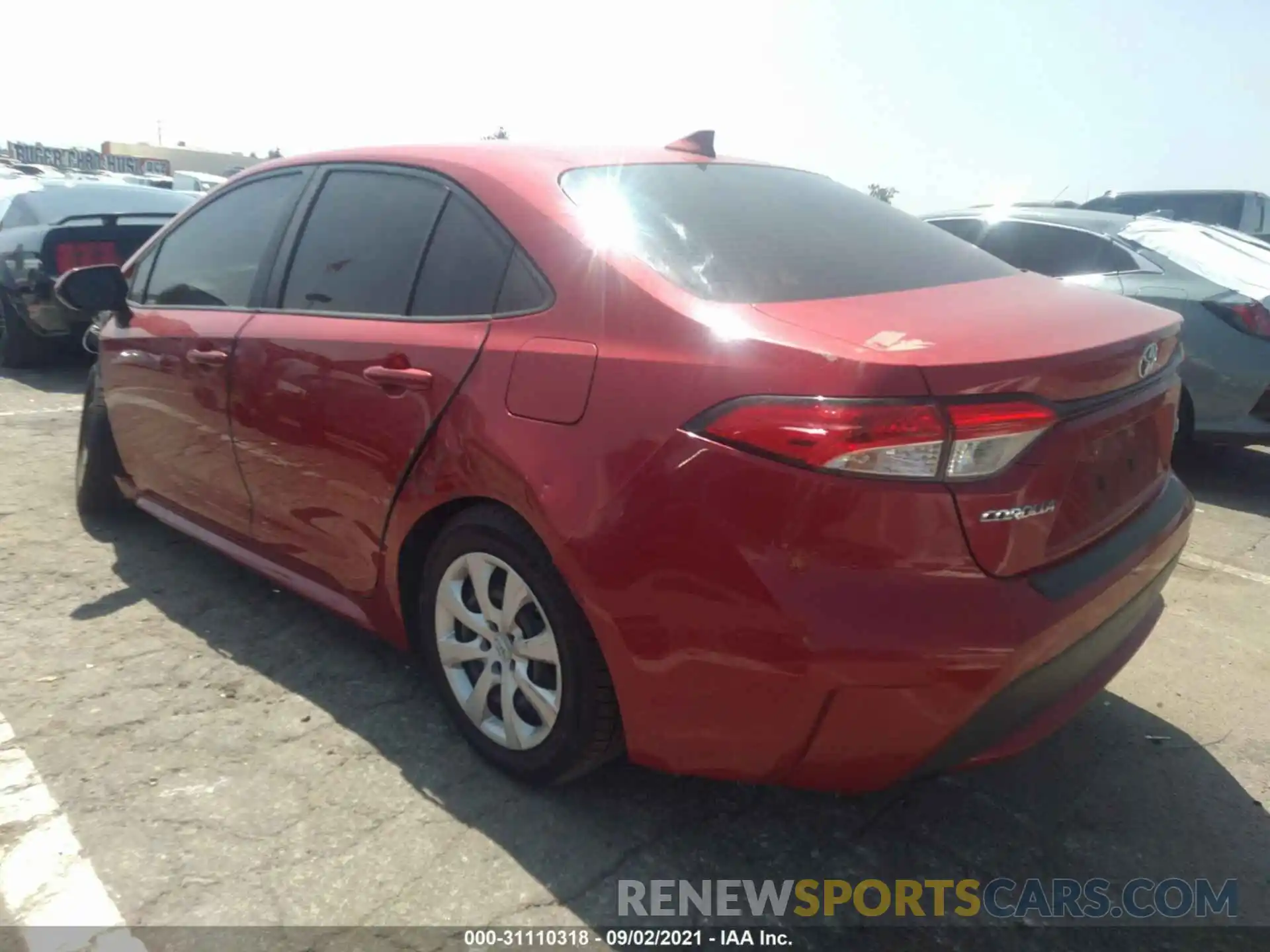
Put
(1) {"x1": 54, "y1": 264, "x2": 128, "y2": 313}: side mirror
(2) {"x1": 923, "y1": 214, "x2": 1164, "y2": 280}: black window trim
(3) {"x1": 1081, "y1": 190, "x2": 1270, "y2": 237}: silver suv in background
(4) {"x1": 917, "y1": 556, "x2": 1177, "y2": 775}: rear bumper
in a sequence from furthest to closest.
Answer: (3) {"x1": 1081, "y1": 190, "x2": 1270, "y2": 237}: silver suv in background, (2) {"x1": 923, "y1": 214, "x2": 1164, "y2": 280}: black window trim, (1) {"x1": 54, "y1": 264, "x2": 128, "y2": 313}: side mirror, (4) {"x1": 917, "y1": 556, "x2": 1177, "y2": 775}: rear bumper

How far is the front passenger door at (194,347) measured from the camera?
3.19 meters

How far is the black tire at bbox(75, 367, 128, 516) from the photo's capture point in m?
4.08

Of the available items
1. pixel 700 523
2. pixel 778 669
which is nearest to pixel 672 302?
pixel 700 523

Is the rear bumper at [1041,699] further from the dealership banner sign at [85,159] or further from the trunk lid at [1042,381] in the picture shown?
the dealership banner sign at [85,159]

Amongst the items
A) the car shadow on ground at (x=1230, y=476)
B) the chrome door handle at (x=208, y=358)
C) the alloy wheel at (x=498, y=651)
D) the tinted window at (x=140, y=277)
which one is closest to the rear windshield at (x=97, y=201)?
the tinted window at (x=140, y=277)

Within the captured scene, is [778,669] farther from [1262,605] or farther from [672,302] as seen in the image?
[1262,605]

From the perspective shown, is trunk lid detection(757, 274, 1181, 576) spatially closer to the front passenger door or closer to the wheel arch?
the wheel arch

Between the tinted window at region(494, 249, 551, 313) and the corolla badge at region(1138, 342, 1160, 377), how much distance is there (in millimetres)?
1317

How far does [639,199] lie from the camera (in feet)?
7.85

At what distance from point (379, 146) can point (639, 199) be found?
1.05 metres

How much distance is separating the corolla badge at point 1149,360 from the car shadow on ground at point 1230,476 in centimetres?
336

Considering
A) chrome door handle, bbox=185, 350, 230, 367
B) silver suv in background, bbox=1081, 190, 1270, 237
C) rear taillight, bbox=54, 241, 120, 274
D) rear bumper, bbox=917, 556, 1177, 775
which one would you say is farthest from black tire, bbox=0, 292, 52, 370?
silver suv in background, bbox=1081, 190, 1270, 237

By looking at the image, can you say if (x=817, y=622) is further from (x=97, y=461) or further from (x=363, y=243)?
(x=97, y=461)

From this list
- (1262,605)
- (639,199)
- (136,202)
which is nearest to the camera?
(639,199)
